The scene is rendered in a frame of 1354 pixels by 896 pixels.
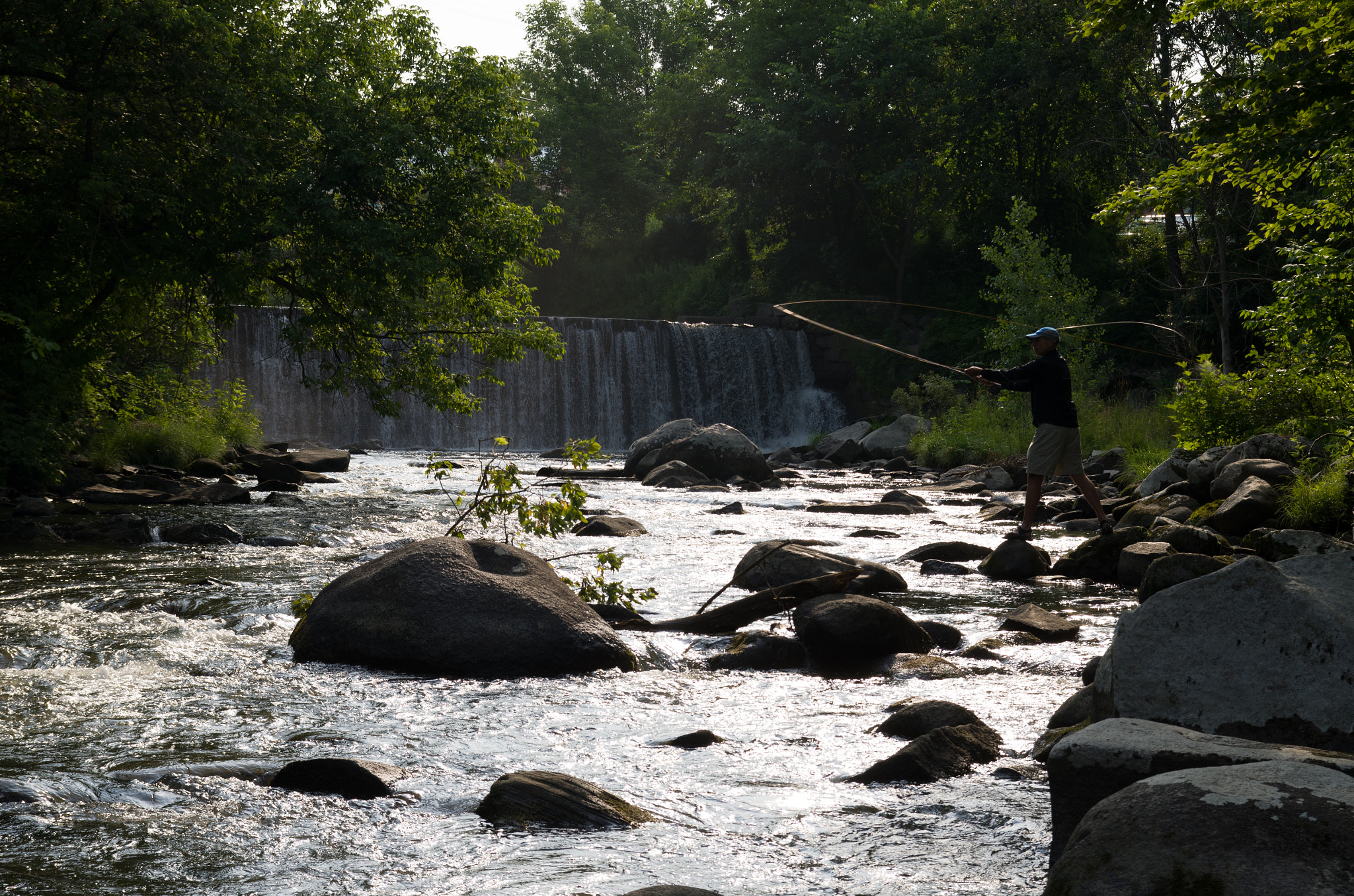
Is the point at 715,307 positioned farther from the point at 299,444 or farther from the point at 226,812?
the point at 226,812

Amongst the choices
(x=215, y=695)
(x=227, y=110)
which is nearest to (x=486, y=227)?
(x=227, y=110)

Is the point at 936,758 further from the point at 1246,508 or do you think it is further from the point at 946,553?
the point at 1246,508

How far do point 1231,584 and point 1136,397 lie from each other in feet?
80.1

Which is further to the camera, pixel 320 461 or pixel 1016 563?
pixel 320 461

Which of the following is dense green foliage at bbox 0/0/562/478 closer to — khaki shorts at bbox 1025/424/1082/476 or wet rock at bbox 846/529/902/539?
wet rock at bbox 846/529/902/539

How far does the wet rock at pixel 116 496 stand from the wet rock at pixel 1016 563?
11154 mm

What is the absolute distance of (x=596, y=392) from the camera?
3244 centimetres

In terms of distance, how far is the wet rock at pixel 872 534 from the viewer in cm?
1270

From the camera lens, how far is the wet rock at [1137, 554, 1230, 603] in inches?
272

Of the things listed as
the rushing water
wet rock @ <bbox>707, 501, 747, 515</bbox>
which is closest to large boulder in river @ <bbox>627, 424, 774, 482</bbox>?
wet rock @ <bbox>707, 501, 747, 515</bbox>

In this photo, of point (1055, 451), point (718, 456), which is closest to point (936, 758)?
point (1055, 451)

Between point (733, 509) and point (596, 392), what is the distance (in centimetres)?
1766

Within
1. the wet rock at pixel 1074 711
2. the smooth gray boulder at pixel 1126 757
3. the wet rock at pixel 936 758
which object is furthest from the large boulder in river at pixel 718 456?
the smooth gray boulder at pixel 1126 757

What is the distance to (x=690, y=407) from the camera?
33.9 meters
